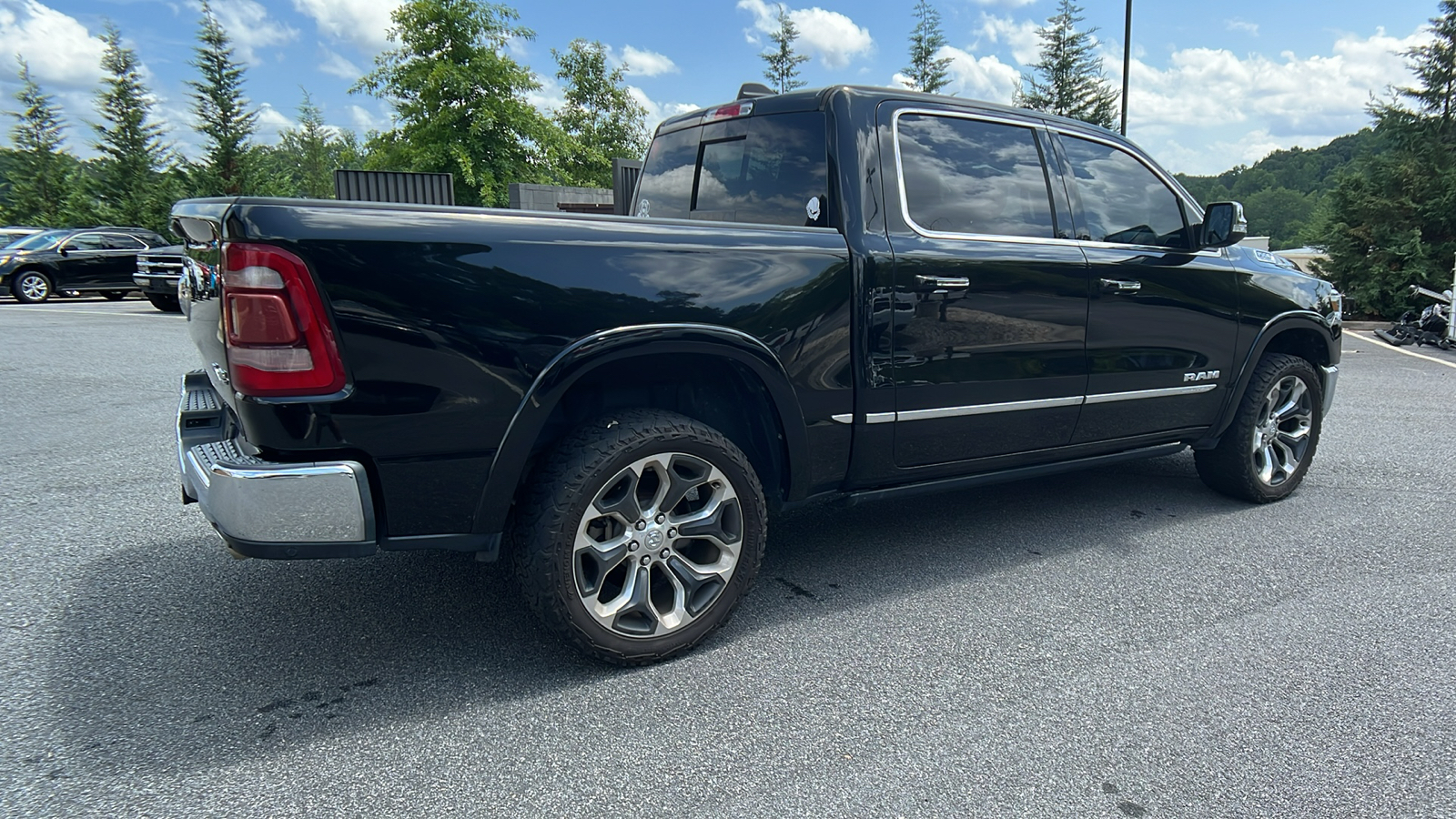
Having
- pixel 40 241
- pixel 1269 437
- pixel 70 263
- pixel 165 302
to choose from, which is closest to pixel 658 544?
pixel 1269 437

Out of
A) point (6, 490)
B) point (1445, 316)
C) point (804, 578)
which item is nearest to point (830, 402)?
point (804, 578)

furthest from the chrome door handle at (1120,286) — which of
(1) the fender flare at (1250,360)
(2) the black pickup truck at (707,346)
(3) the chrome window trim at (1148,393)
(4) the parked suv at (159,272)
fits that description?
(4) the parked suv at (159,272)

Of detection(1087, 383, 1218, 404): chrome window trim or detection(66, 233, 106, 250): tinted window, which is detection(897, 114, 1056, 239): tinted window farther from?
detection(66, 233, 106, 250): tinted window

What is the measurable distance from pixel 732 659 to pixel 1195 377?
8.90 ft

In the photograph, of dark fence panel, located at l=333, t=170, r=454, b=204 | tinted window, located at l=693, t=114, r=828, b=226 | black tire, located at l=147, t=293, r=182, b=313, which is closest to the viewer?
tinted window, located at l=693, t=114, r=828, b=226

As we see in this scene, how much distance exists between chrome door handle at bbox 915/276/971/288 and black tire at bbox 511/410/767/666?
0.96m

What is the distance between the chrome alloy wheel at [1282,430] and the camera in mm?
4641

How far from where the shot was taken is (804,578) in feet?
12.0

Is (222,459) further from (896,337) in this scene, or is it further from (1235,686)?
(1235,686)

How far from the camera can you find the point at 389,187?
1667 cm

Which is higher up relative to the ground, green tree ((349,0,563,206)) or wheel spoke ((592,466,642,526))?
green tree ((349,0,563,206))

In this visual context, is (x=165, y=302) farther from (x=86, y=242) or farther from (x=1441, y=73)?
(x=1441, y=73)

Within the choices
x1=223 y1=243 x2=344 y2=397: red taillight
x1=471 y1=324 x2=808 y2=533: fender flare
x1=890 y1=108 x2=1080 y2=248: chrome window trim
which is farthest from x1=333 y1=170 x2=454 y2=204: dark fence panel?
x1=223 y1=243 x2=344 y2=397: red taillight

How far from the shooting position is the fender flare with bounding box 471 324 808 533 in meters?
2.59
